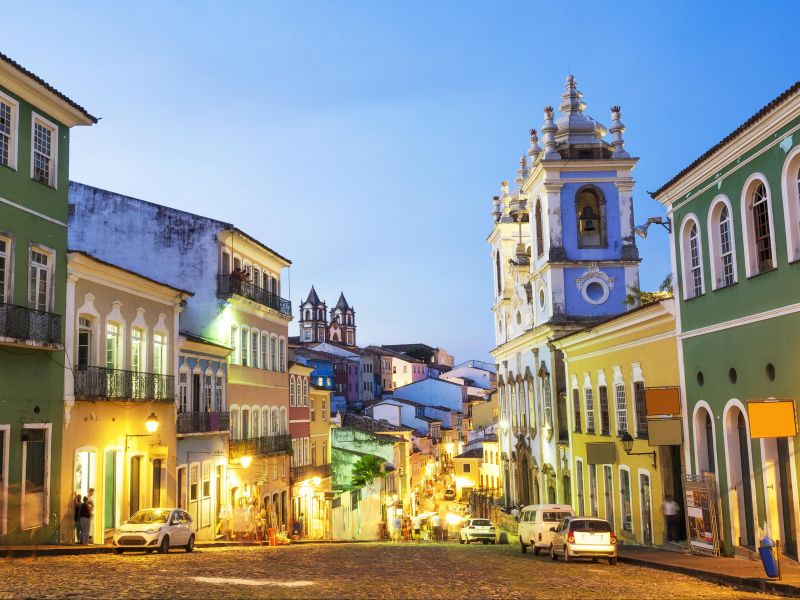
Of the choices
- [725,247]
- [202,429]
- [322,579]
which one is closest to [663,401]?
[725,247]

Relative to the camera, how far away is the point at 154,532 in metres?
21.8

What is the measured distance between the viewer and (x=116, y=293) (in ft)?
87.9

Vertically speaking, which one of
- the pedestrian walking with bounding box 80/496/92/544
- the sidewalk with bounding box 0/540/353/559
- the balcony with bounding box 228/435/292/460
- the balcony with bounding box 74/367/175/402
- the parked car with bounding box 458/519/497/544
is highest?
the balcony with bounding box 74/367/175/402

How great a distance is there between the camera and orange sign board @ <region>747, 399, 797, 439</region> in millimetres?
16953

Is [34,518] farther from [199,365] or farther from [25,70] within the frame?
[199,365]

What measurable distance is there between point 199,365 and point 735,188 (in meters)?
21.0

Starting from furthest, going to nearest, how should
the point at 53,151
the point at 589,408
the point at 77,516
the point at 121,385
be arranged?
the point at 589,408
the point at 121,385
the point at 53,151
the point at 77,516

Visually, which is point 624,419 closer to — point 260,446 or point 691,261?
point 691,261

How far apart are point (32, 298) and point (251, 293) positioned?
61.7 ft

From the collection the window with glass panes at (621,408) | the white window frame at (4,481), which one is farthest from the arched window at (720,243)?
the white window frame at (4,481)

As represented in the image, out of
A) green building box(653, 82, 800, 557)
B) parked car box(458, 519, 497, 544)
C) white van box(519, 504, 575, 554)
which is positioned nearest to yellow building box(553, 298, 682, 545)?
green building box(653, 82, 800, 557)

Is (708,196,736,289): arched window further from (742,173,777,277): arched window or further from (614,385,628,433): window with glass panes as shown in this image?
(614,385,628,433): window with glass panes

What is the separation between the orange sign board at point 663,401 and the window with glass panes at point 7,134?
52.8ft

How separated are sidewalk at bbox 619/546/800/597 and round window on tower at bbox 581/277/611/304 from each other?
21633mm
